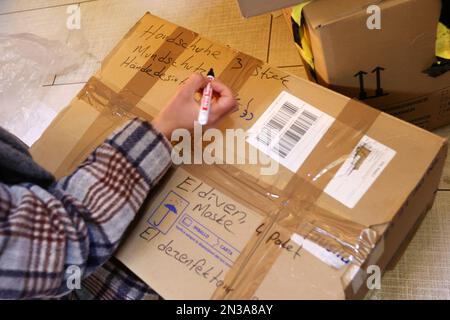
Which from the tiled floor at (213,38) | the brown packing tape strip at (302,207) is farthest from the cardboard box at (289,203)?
the tiled floor at (213,38)

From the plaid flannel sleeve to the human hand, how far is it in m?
0.04

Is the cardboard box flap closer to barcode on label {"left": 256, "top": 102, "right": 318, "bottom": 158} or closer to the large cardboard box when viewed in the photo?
the large cardboard box

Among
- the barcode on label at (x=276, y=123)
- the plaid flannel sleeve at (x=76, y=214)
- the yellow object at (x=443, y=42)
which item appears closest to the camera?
the plaid flannel sleeve at (x=76, y=214)

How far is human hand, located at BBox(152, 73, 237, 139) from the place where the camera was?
64cm

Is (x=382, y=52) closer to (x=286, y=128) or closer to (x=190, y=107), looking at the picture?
(x=286, y=128)

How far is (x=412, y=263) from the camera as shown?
2.61 feet

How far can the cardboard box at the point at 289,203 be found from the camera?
1.77 feet

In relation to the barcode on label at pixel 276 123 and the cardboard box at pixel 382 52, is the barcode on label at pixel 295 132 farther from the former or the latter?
the cardboard box at pixel 382 52

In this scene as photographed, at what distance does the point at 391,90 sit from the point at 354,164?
0.85 feet

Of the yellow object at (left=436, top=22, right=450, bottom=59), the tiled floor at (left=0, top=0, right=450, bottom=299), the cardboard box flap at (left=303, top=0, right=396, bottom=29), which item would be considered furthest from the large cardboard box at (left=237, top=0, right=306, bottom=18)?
the tiled floor at (left=0, top=0, right=450, bottom=299)

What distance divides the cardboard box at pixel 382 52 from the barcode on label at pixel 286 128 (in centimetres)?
12

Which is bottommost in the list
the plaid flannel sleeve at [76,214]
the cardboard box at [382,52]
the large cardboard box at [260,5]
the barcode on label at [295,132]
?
the plaid flannel sleeve at [76,214]

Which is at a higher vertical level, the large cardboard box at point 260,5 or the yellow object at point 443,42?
the large cardboard box at point 260,5

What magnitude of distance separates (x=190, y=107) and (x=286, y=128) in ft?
0.50
